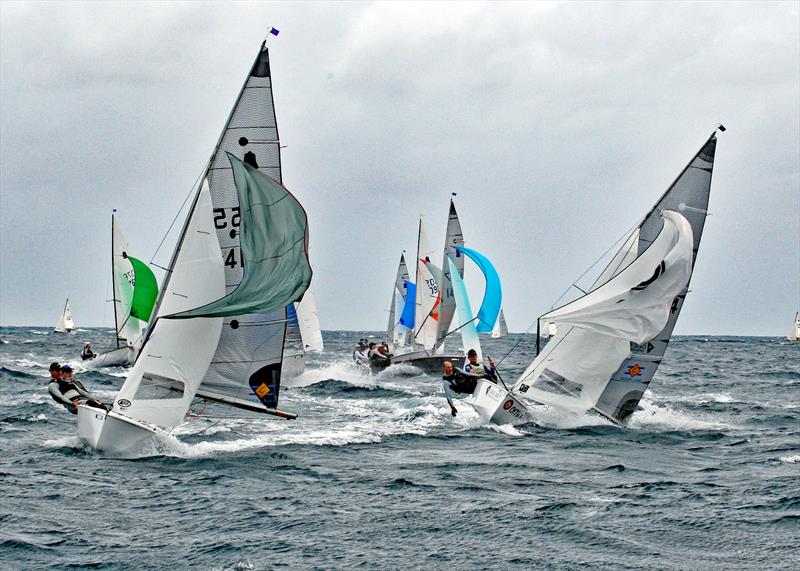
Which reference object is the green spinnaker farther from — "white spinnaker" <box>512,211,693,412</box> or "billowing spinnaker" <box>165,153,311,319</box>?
"billowing spinnaker" <box>165,153,311,319</box>

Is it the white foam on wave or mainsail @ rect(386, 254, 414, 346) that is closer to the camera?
the white foam on wave

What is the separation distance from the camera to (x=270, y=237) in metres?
16.3

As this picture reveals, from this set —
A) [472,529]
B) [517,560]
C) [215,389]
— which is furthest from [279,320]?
[517,560]

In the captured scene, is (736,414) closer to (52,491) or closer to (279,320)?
(279,320)

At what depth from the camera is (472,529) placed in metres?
11.2

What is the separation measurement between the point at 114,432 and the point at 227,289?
10.5 ft

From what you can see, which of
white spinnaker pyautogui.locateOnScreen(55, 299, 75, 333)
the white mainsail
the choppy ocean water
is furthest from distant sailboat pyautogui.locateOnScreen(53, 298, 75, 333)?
the choppy ocean water

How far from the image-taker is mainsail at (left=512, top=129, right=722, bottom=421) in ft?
63.1

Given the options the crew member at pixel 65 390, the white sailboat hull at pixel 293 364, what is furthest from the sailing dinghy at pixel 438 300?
the crew member at pixel 65 390

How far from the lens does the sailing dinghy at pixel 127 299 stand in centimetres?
3962

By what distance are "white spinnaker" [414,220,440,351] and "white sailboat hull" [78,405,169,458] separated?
23.4m

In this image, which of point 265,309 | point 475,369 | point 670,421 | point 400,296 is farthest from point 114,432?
point 400,296

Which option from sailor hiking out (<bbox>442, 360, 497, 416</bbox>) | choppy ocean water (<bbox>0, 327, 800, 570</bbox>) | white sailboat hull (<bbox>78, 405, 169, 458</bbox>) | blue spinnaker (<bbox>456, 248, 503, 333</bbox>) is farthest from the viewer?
blue spinnaker (<bbox>456, 248, 503, 333</bbox>)

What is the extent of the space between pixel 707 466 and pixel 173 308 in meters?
9.12
